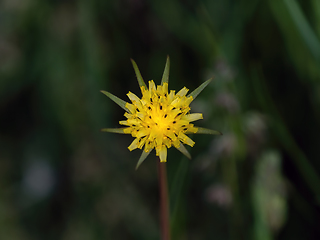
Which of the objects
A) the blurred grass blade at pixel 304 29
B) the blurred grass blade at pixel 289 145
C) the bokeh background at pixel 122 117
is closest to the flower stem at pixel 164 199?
the bokeh background at pixel 122 117

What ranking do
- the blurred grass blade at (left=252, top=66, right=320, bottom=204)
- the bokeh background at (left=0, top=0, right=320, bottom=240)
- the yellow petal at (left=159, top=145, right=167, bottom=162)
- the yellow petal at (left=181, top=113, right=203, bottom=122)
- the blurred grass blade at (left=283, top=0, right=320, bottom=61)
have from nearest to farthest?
the yellow petal at (left=159, top=145, right=167, bottom=162), the yellow petal at (left=181, top=113, right=203, bottom=122), the blurred grass blade at (left=283, top=0, right=320, bottom=61), the blurred grass blade at (left=252, top=66, right=320, bottom=204), the bokeh background at (left=0, top=0, right=320, bottom=240)

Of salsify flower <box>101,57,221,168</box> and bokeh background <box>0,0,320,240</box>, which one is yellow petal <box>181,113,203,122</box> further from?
bokeh background <box>0,0,320,240</box>

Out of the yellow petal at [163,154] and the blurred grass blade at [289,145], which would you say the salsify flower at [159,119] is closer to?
the yellow petal at [163,154]

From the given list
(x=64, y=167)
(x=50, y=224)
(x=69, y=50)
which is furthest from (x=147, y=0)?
(x=50, y=224)

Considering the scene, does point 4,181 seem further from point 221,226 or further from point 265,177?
point 265,177

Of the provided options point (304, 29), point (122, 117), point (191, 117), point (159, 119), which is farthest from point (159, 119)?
point (122, 117)

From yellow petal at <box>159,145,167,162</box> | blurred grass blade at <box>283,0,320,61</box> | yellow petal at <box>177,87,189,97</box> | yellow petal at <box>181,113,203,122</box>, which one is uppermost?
blurred grass blade at <box>283,0,320,61</box>

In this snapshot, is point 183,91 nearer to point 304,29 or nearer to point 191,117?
point 191,117

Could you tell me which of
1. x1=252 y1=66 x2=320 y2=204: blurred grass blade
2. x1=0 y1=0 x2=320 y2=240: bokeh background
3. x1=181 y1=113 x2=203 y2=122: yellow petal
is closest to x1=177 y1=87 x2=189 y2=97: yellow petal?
x1=181 y1=113 x2=203 y2=122: yellow petal
